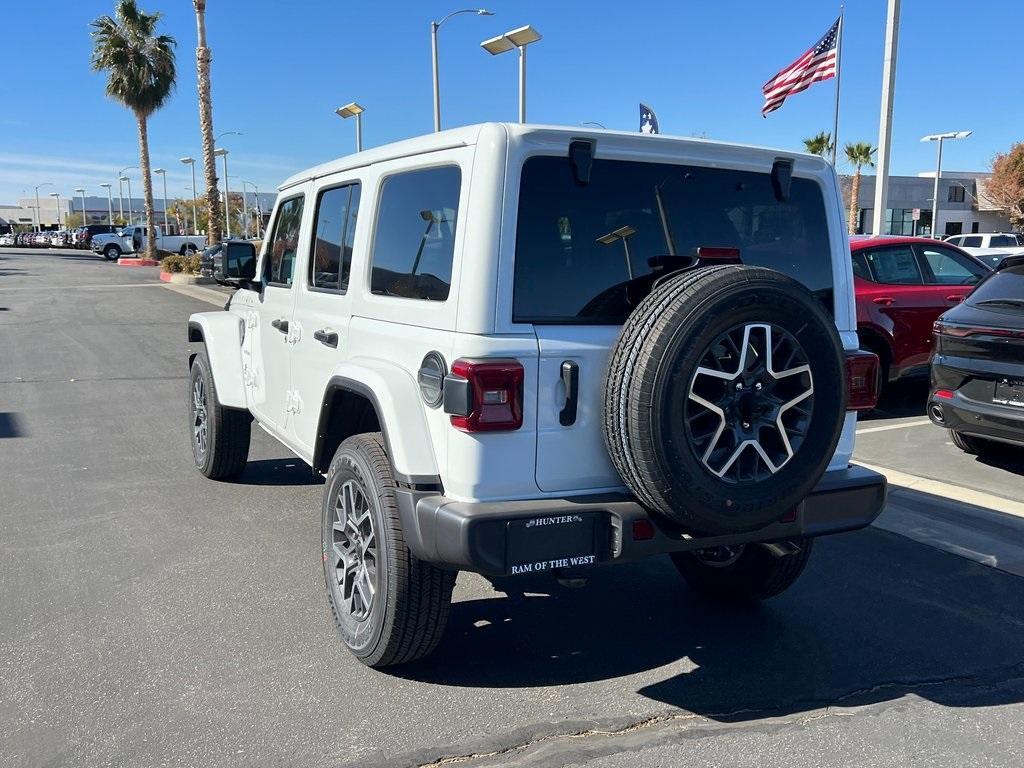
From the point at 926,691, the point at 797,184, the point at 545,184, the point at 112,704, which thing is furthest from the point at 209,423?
the point at 926,691

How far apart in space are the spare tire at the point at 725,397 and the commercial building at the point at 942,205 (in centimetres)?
5676

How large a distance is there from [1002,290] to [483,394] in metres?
4.92

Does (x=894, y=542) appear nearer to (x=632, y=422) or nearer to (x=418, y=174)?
(x=632, y=422)

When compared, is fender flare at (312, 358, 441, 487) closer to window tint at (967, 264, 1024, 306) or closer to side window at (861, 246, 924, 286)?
window tint at (967, 264, 1024, 306)

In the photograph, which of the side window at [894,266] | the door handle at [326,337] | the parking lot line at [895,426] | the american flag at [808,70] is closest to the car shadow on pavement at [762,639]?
the door handle at [326,337]

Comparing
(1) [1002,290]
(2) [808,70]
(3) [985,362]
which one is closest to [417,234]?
(3) [985,362]

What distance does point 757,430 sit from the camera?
3.02 m

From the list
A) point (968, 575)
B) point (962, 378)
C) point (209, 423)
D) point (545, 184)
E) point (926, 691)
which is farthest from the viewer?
point (962, 378)

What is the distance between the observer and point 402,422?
312 centimetres

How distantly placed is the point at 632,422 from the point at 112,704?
2158 millimetres

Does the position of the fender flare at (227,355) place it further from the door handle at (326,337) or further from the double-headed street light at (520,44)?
the double-headed street light at (520,44)

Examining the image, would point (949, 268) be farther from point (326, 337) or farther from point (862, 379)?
point (326, 337)

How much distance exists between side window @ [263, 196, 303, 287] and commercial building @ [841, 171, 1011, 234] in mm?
55709

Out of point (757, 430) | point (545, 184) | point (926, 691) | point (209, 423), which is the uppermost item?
point (545, 184)
